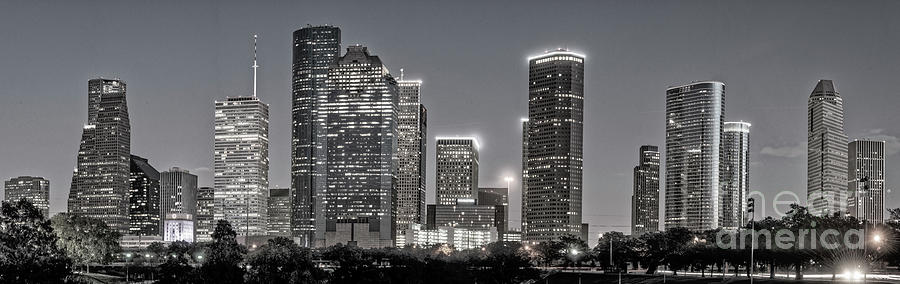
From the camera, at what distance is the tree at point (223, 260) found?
236ft

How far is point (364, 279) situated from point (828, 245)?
54535 mm

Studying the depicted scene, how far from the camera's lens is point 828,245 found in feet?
344

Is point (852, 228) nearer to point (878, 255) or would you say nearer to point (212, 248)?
point (878, 255)

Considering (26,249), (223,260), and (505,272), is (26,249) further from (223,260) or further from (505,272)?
(505,272)

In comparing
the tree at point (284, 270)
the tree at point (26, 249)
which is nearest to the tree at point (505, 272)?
the tree at point (284, 270)

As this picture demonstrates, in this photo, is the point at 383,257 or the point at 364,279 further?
the point at 383,257

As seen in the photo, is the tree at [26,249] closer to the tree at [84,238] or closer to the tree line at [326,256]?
the tree line at [326,256]

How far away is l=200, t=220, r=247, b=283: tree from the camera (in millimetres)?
71812

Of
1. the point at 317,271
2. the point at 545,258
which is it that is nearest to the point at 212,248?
the point at 317,271

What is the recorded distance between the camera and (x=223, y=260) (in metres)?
73.6

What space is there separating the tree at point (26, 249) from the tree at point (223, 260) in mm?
11155

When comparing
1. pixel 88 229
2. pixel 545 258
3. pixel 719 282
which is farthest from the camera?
pixel 545 258

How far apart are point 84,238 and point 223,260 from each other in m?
49.5

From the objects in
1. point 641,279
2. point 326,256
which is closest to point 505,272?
point 641,279
